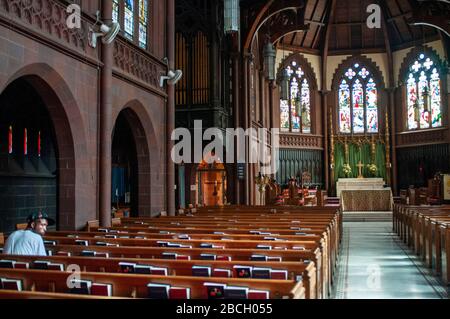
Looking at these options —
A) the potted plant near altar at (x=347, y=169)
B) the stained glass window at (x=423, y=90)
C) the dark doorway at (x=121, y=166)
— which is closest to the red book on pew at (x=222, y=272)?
the dark doorway at (x=121, y=166)

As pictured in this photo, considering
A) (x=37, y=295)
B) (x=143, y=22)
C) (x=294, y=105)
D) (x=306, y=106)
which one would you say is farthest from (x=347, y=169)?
(x=37, y=295)

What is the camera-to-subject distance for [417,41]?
27.0m

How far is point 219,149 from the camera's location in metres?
18.8

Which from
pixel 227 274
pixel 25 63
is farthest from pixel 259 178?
pixel 227 274

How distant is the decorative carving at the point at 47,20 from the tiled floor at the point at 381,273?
264 inches

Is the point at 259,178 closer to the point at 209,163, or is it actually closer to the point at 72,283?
the point at 209,163

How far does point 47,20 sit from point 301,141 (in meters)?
21.2

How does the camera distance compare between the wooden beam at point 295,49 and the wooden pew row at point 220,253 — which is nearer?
the wooden pew row at point 220,253

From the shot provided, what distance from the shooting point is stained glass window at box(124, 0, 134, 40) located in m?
12.5

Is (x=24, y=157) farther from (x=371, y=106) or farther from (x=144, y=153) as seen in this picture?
(x=371, y=106)

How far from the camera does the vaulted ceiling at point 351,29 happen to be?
86.6ft

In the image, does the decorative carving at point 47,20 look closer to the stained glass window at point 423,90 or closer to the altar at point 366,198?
the altar at point 366,198
